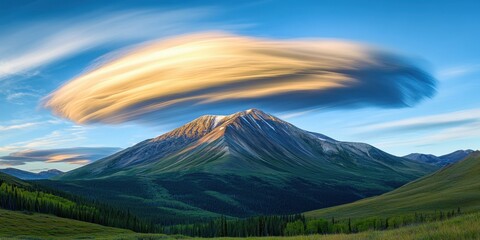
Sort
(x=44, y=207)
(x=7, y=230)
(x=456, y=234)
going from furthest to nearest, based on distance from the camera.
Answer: (x=44, y=207) < (x=7, y=230) < (x=456, y=234)

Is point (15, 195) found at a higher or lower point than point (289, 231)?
higher

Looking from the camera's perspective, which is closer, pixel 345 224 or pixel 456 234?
pixel 456 234

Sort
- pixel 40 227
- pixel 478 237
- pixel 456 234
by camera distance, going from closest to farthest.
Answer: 1. pixel 478 237
2. pixel 456 234
3. pixel 40 227

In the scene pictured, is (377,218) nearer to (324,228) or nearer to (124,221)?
(324,228)

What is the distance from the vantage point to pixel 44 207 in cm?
18800

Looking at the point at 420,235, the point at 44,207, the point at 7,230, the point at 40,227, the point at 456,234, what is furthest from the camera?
A: the point at 44,207

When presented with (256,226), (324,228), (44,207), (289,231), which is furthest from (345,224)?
(44,207)

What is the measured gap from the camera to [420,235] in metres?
27.1

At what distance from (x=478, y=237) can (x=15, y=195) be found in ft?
653

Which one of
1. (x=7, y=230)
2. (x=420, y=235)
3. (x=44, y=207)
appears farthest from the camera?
(x=44, y=207)

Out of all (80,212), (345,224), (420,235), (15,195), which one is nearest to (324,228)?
(345,224)

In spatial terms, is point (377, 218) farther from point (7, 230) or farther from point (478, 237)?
point (478, 237)

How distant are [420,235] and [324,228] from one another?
17804 centimetres

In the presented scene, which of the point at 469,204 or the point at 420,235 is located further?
the point at 469,204
